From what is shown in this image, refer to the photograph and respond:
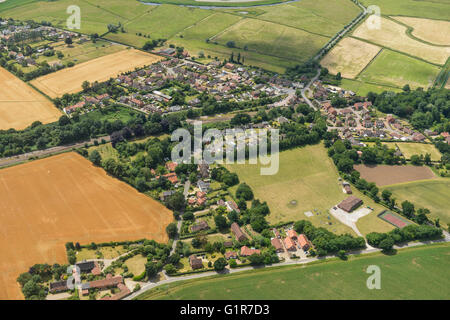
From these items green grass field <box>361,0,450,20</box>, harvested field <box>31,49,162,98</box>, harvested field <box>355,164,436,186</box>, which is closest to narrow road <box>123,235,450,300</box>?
harvested field <box>355,164,436,186</box>

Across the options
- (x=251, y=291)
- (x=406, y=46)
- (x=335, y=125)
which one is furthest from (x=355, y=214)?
(x=406, y=46)

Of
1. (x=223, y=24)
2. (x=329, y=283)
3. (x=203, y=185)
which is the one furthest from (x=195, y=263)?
(x=223, y=24)

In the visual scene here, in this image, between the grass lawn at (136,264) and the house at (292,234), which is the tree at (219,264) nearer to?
the grass lawn at (136,264)

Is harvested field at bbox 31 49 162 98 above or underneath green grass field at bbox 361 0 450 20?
underneath

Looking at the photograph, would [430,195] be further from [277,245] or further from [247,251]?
[247,251]

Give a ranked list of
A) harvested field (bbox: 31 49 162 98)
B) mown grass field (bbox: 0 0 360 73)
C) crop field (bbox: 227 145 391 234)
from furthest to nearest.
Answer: mown grass field (bbox: 0 0 360 73) < harvested field (bbox: 31 49 162 98) < crop field (bbox: 227 145 391 234)

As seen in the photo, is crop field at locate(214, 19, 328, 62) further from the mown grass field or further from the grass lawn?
the grass lawn
